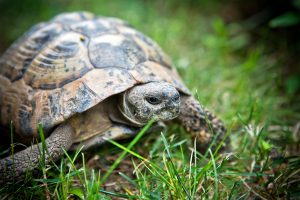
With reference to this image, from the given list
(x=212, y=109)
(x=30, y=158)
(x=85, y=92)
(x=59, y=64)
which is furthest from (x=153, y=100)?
Answer: (x=212, y=109)

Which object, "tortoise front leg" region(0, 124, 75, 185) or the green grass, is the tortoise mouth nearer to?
the green grass

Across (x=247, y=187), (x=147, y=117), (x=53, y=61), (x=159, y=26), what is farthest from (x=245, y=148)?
(x=159, y=26)

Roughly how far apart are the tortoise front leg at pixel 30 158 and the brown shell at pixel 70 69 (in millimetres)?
129

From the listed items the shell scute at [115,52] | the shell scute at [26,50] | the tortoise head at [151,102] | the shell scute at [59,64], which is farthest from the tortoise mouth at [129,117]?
the shell scute at [26,50]

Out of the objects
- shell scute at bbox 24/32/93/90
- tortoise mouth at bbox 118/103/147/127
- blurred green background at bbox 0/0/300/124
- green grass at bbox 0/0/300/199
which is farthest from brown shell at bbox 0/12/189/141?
blurred green background at bbox 0/0/300/124

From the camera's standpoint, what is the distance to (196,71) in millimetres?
4195

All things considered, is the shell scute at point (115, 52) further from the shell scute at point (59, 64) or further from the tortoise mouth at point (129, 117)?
the tortoise mouth at point (129, 117)

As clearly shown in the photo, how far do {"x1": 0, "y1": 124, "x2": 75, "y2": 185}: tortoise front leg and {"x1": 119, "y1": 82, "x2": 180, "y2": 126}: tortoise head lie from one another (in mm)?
572

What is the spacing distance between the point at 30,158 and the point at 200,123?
4.74ft

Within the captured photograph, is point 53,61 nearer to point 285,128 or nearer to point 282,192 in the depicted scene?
point 282,192

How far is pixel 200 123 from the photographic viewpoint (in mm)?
2875

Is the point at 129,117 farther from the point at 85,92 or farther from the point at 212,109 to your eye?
the point at 212,109

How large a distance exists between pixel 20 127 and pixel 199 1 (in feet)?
14.3

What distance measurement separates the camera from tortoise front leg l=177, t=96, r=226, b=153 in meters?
2.86
